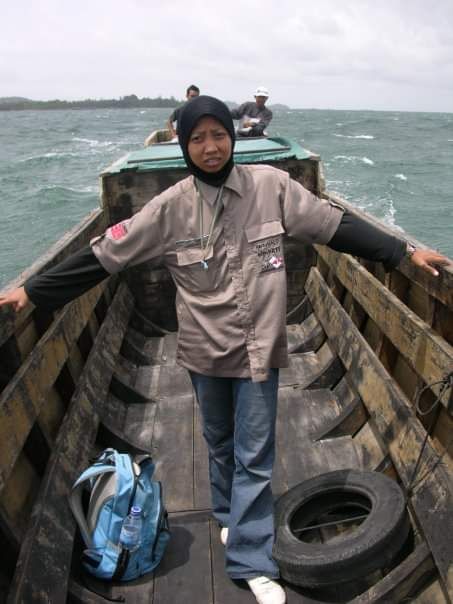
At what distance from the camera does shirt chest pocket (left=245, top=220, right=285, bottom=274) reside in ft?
7.74

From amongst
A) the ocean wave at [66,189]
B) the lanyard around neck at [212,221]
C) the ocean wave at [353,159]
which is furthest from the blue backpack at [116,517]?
the ocean wave at [353,159]

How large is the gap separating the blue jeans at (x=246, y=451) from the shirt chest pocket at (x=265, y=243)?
0.52 metres

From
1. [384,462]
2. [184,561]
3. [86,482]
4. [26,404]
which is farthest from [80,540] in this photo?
[384,462]

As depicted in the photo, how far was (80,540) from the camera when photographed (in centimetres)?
292

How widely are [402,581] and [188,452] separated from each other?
1.83 meters

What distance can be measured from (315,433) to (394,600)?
1593 mm

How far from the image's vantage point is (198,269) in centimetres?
239

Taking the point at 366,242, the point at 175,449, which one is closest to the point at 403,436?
the point at 366,242

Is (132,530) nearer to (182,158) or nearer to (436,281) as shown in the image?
(436,281)

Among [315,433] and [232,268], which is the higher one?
[232,268]

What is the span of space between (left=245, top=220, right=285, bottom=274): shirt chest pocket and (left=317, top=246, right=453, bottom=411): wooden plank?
105 centimetres

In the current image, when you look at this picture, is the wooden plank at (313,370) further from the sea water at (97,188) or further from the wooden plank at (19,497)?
the sea water at (97,188)

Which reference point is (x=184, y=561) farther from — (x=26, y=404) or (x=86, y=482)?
(x=26, y=404)

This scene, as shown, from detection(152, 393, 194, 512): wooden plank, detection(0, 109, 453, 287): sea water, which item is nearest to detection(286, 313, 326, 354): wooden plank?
detection(152, 393, 194, 512): wooden plank
